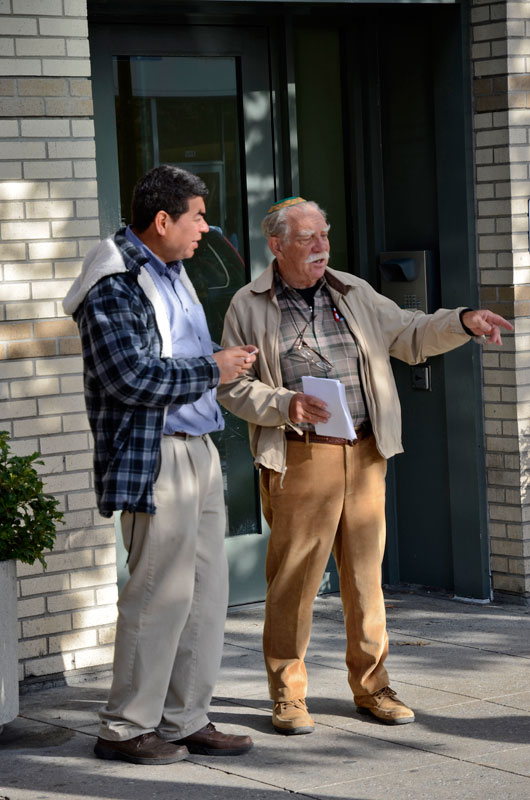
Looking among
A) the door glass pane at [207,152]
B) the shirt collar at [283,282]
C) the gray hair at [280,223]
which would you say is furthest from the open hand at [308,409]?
the door glass pane at [207,152]

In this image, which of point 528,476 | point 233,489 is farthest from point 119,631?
point 528,476

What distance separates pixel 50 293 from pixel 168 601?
5.89 ft

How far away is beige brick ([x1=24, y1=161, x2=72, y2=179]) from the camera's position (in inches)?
240

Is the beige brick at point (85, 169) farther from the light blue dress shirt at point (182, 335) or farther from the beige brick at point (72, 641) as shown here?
the beige brick at point (72, 641)

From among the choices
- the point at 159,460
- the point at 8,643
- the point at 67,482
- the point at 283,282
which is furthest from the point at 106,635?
the point at 283,282

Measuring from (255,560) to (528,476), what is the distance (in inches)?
60.0

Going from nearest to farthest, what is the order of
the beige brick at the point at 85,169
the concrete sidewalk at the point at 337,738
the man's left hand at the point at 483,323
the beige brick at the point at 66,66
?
the concrete sidewalk at the point at 337,738, the man's left hand at the point at 483,323, the beige brick at the point at 66,66, the beige brick at the point at 85,169

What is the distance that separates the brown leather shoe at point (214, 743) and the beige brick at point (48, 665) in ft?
4.05

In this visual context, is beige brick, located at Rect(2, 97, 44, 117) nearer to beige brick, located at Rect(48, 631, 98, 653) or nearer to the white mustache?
the white mustache

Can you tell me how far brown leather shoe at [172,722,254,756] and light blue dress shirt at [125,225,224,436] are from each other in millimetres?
1113

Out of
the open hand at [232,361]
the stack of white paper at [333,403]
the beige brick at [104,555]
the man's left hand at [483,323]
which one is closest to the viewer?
the open hand at [232,361]

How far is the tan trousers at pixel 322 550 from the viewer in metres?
5.41

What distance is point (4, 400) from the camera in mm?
6094

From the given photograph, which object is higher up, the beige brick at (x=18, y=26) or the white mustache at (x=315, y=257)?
→ the beige brick at (x=18, y=26)
